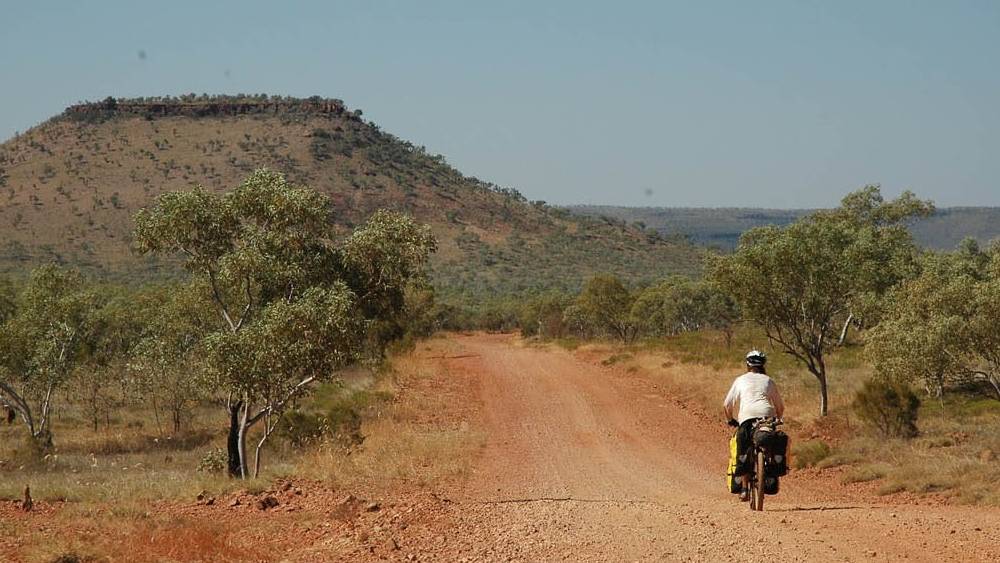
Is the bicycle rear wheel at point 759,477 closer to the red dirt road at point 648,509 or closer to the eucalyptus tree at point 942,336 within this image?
the red dirt road at point 648,509

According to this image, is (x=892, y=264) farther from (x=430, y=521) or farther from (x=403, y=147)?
(x=403, y=147)

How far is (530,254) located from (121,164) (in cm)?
5240

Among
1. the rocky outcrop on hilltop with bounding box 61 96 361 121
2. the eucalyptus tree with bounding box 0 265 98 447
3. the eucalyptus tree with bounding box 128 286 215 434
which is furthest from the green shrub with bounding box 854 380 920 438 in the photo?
the rocky outcrop on hilltop with bounding box 61 96 361 121

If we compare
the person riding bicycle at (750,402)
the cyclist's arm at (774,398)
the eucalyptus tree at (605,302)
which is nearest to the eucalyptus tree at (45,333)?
the person riding bicycle at (750,402)

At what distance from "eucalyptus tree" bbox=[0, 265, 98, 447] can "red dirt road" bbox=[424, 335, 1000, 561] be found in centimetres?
1594

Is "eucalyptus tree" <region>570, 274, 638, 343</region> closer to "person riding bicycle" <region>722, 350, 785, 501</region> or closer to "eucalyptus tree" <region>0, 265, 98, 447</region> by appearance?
"eucalyptus tree" <region>0, 265, 98, 447</region>

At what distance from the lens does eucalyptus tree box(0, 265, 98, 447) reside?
108 feet

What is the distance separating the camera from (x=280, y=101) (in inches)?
5561

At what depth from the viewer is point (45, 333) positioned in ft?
111

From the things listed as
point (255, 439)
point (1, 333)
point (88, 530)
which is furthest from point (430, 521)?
point (1, 333)

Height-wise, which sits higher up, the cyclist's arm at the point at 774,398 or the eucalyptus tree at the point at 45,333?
the cyclist's arm at the point at 774,398

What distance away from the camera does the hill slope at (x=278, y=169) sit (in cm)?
10319

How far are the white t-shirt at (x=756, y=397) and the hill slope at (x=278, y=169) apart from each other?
86208mm

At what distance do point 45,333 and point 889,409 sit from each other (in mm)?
27917
